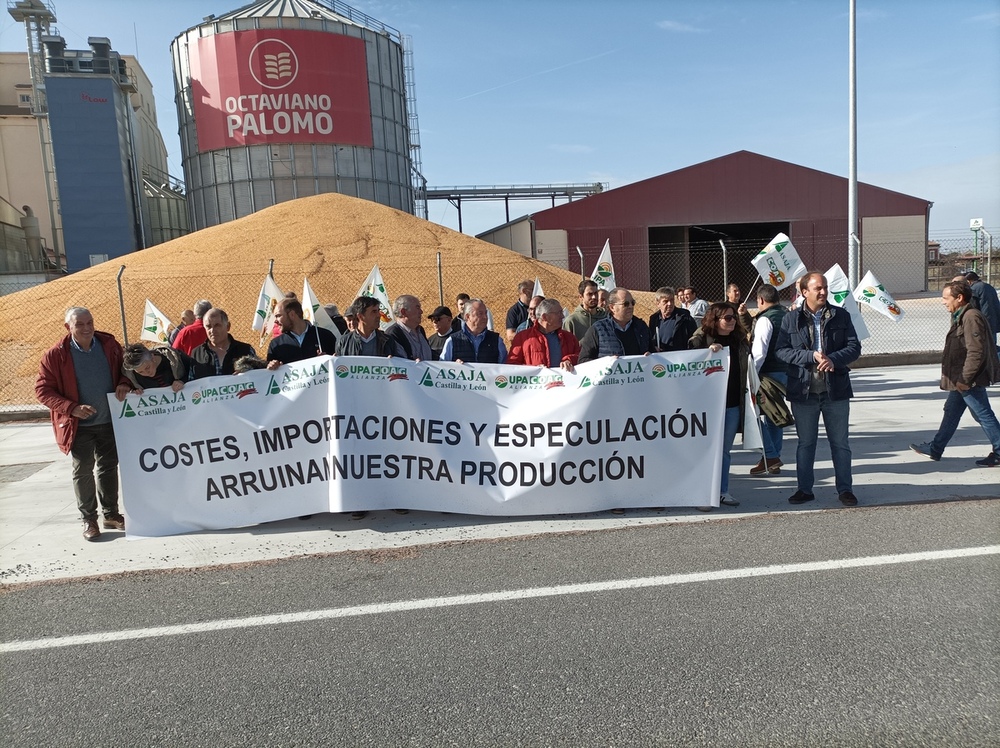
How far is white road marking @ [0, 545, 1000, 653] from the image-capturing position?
3.79m

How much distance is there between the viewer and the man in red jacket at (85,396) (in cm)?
538

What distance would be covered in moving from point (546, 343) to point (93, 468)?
3.76 m

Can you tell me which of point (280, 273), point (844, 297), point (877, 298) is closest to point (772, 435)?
point (844, 297)

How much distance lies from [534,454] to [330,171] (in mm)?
33419

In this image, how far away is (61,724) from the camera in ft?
9.86

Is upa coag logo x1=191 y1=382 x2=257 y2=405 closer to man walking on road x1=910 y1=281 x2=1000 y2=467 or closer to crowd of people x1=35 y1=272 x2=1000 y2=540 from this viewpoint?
crowd of people x1=35 y1=272 x2=1000 y2=540

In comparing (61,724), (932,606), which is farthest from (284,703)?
(932,606)

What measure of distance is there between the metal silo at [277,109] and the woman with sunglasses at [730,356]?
108 ft

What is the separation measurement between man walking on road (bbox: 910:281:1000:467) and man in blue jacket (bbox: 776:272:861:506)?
64.3 inches

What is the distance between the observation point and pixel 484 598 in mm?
4062

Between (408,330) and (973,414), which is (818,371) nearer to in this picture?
(973,414)

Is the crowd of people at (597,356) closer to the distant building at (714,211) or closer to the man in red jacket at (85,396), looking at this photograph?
the man in red jacket at (85,396)

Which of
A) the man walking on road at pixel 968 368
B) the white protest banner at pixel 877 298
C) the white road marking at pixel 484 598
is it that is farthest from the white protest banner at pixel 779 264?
the white road marking at pixel 484 598

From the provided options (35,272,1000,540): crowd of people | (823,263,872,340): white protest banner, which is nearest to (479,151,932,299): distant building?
(823,263,872,340): white protest banner
